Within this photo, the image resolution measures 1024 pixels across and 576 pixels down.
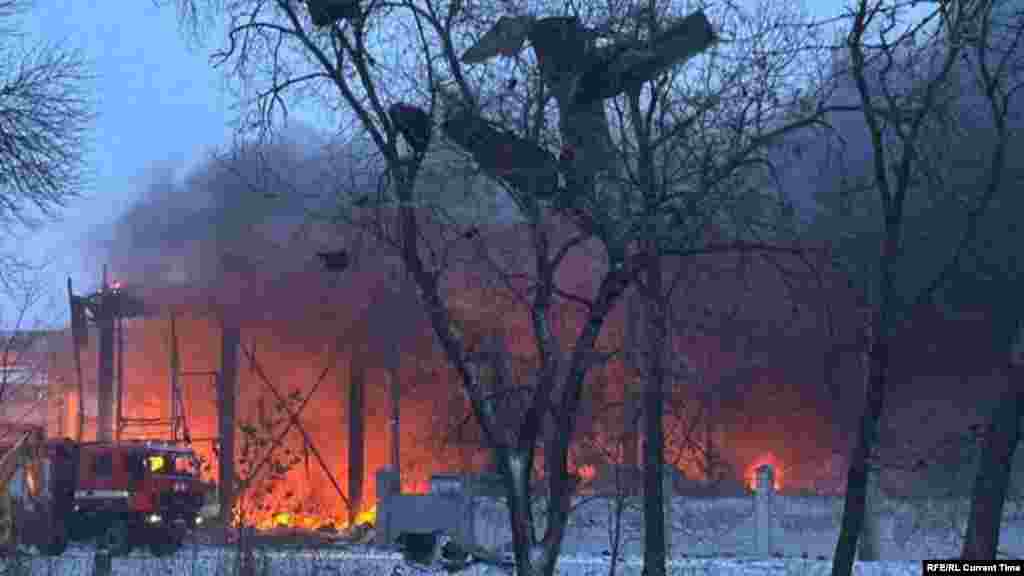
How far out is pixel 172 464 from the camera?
31.4m

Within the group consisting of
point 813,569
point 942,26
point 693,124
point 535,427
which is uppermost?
point 942,26

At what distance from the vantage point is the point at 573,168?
11.5m

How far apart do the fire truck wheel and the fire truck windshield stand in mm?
1424

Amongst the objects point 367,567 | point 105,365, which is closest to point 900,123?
point 367,567

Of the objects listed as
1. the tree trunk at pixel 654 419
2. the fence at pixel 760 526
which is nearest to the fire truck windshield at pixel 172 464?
the fence at pixel 760 526

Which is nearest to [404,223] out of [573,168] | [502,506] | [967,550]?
[573,168]

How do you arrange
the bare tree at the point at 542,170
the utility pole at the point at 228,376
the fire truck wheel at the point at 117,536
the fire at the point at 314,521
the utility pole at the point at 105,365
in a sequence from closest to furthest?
the bare tree at the point at 542,170 → the fire truck wheel at the point at 117,536 → the fire at the point at 314,521 → the utility pole at the point at 228,376 → the utility pole at the point at 105,365

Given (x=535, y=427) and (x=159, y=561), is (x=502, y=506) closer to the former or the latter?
(x=159, y=561)

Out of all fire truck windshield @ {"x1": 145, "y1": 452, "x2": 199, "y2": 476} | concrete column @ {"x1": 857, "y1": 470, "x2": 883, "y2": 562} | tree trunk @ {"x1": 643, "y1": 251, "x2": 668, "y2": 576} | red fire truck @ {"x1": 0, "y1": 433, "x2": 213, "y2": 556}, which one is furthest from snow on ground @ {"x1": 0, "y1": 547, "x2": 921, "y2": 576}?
fire truck windshield @ {"x1": 145, "y1": 452, "x2": 199, "y2": 476}

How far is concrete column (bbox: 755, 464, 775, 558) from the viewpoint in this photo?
2733 centimetres

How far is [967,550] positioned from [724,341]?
9485 mm

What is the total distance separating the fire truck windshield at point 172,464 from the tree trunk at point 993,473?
2090cm

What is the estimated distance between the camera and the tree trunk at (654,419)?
476 inches

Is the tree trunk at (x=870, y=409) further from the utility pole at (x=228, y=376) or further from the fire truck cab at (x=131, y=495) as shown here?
the utility pole at (x=228, y=376)
